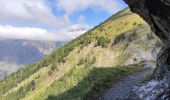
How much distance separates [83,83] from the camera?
40.6 m

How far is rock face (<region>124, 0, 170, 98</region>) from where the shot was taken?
29359 millimetres

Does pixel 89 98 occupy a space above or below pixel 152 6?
below

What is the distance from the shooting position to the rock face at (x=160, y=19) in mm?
29359

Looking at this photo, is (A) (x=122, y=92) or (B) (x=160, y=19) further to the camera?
(A) (x=122, y=92)

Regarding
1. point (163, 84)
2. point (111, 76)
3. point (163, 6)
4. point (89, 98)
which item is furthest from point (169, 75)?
point (111, 76)

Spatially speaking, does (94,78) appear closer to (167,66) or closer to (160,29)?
(160,29)

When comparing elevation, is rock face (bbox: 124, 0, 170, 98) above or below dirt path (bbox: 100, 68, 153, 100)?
Answer: above

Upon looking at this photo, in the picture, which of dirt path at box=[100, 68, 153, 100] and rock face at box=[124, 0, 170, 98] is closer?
rock face at box=[124, 0, 170, 98]

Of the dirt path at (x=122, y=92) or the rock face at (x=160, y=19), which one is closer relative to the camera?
the rock face at (x=160, y=19)

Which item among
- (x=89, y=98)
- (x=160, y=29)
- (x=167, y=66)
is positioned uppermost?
(x=160, y=29)

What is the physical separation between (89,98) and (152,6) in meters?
9.70

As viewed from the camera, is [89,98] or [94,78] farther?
[94,78]

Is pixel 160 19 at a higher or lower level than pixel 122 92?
higher

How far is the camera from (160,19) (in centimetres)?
3400
